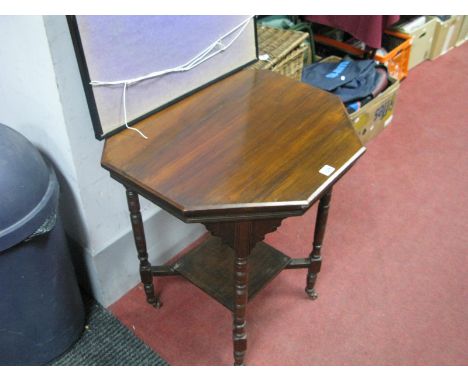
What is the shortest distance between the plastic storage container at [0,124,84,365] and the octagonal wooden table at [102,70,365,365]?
21 centimetres

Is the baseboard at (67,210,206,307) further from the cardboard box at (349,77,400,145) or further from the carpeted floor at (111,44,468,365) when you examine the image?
the cardboard box at (349,77,400,145)

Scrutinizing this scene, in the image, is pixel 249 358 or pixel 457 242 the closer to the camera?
pixel 249 358

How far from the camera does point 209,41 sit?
5.22 feet

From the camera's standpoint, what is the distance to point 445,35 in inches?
131

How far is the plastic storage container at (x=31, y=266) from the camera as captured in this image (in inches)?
49.6

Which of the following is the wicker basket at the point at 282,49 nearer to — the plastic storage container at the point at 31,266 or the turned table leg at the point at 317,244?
the turned table leg at the point at 317,244

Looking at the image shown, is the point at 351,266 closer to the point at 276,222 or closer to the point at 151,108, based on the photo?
the point at 276,222

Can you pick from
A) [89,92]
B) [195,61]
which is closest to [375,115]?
[195,61]

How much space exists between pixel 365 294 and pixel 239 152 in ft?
2.90

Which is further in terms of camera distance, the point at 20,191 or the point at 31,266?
the point at 31,266

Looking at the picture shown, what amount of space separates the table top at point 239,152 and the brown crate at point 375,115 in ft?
3.04

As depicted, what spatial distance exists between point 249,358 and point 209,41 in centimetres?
106

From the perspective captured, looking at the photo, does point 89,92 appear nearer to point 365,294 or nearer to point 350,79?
point 365,294

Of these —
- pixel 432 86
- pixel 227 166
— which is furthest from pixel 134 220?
pixel 432 86
